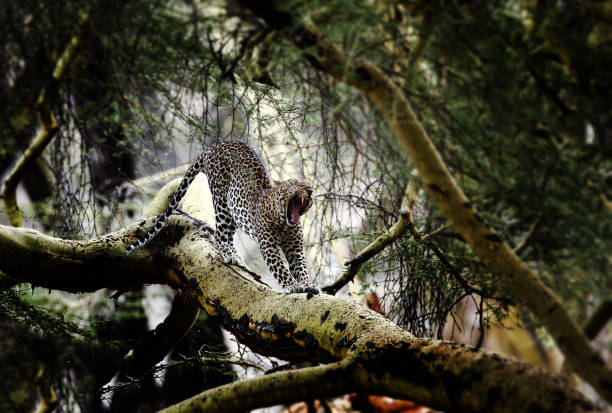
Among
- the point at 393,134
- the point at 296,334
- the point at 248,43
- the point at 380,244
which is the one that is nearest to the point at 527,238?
the point at 393,134

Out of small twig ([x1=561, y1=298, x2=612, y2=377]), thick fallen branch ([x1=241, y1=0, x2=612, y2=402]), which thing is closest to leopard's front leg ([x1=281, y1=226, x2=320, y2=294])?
thick fallen branch ([x1=241, y1=0, x2=612, y2=402])

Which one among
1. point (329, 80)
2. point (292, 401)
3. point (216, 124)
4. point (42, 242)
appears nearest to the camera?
point (292, 401)

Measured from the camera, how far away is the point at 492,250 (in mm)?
1521

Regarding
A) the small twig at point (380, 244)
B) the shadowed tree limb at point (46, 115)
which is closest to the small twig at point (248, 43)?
the shadowed tree limb at point (46, 115)

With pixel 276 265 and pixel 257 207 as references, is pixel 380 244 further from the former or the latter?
pixel 257 207

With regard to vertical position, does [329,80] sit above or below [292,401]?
above

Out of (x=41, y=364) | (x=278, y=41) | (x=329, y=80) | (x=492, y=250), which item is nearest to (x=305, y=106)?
(x=329, y=80)

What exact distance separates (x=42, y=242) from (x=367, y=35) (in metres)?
1.67

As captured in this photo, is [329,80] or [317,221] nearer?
[329,80]

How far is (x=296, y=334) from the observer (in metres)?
1.87

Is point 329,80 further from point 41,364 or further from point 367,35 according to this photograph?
point 41,364

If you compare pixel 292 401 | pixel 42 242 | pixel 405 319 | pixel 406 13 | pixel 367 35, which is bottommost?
pixel 292 401

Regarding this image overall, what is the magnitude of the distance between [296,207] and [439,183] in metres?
0.67

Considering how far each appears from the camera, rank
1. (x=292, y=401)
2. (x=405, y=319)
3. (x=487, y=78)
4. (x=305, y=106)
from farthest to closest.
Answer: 1. (x=405, y=319)
2. (x=305, y=106)
3. (x=292, y=401)
4. (x=487, y=78)
